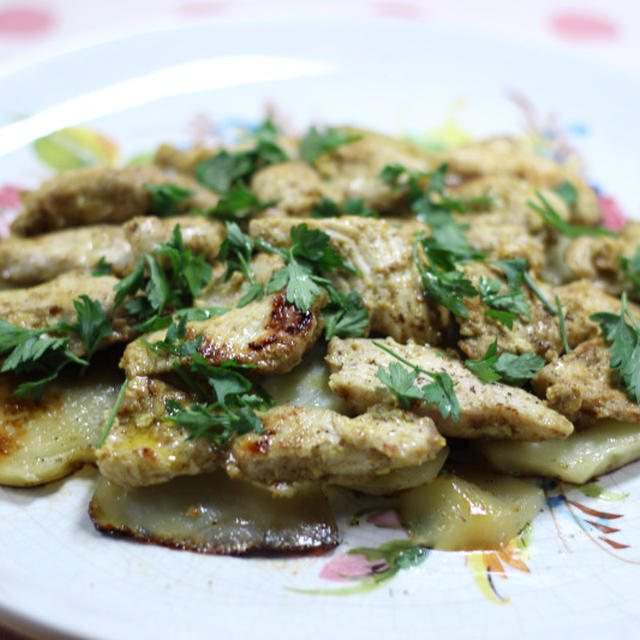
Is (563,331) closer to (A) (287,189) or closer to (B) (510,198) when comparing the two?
(B) (510,198)

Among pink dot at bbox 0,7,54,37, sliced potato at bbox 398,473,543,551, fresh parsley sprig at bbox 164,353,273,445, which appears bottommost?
sliced potato at bbox 398,473,543,551

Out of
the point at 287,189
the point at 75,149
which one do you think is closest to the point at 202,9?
the point at 75,149

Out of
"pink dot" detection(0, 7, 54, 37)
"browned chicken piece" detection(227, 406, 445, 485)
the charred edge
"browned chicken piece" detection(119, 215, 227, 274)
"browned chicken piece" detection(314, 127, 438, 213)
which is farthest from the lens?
"pink dot" detection(0, 7, 54, 37)

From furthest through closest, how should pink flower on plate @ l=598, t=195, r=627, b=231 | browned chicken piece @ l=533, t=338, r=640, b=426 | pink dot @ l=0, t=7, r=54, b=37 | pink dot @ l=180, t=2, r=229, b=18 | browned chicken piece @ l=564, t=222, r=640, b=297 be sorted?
pink dot @ l=180, t=2, r=229, b=18
pink dot @ l=0, t=7, r=54, b=37
pink flower on plate @ l=598, t=195, r=627, b=231
browned chicken piece @ l=564, t=222, r=640, b=297
browned chicken piece @ l=533, t=338, r=640, b=426

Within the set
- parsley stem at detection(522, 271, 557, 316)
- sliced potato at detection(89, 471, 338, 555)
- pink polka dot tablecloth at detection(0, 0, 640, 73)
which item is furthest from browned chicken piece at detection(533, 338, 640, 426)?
pink polka dot tablecloth at detection(0, 0, 640, 73)

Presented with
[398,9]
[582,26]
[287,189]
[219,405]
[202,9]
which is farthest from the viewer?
[582,26]

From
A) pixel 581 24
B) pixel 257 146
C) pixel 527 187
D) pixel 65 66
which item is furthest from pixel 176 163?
pixel 581 24

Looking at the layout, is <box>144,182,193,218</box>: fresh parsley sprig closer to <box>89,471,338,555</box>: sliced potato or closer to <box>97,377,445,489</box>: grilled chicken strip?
<box>97,377,445,489</box>: grilled chicken strip
